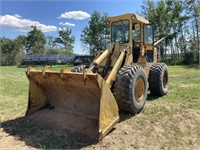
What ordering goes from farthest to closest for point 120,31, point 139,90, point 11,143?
point 120,31 → point 139,90 → point 11,143

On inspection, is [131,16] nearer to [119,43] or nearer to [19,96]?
[119,43]

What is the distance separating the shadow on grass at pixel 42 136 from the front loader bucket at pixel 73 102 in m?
0.19

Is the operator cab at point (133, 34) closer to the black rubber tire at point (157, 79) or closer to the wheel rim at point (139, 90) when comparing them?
the black rubber tire at point (157, 79)

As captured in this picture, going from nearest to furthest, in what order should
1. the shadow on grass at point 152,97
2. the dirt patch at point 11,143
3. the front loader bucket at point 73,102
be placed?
1. the dirt patch at point 11,143
2. the front loader bucket at point 73,102
3. the shadow on grass at point 152,97

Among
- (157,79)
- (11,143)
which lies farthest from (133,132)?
(157,79)

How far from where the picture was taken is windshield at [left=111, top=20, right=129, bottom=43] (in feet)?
22.2

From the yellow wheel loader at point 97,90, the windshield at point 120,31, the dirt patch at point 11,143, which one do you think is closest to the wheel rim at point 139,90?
the yellow wheel loader at point 97,90

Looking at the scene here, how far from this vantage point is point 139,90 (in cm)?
594

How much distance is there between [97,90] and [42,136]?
133 cm

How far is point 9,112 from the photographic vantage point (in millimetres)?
6465

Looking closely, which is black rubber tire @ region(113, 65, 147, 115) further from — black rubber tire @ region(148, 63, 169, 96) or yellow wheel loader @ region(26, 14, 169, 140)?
black rubber tire @ region(148, 63, 169, 96)

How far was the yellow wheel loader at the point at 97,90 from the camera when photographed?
4.62 metres

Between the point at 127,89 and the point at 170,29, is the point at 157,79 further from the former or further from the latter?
the point at 170,29

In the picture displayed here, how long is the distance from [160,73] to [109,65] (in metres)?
1.77
